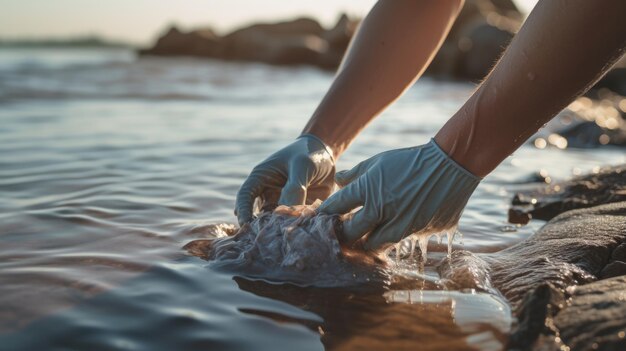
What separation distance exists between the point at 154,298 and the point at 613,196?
8.37 ft

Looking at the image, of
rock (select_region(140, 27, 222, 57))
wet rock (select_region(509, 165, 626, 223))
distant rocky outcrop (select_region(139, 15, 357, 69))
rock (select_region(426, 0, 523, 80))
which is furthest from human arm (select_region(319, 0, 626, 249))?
rock (select_region(140, 27, 222, 57))

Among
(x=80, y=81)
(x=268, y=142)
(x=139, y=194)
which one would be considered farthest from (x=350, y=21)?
(x=139, y=194)

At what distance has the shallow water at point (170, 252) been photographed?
71.4 inches

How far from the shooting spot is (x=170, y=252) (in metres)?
2.56

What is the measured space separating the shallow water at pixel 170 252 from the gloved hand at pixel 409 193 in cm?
24

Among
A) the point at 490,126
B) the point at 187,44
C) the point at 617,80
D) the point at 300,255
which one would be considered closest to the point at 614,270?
the point at 490,126

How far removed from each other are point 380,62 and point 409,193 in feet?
3.06

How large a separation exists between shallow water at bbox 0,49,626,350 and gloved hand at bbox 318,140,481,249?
0.24 m

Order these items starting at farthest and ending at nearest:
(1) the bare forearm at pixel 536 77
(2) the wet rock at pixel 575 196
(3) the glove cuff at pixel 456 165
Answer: (2) the wet rock at pixel 575 196
(3) the glove cuff at pixel 456 165
(1) the bare forearm at pixel 536 77

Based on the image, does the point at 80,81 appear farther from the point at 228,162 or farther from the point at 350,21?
the point at 350,21

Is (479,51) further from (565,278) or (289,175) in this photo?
(565,278)

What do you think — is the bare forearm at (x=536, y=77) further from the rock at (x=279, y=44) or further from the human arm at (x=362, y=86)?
the rock at (x=279, y=44)

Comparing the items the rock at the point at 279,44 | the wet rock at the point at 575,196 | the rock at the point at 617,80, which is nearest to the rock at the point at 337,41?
the rock at the point at 279,44

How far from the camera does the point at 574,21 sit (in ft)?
5.97
